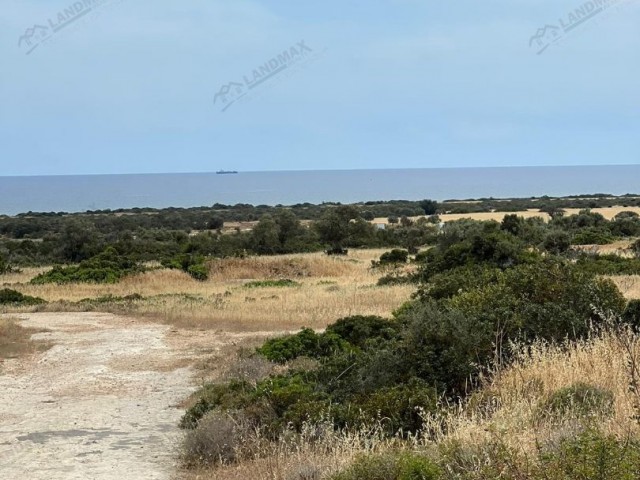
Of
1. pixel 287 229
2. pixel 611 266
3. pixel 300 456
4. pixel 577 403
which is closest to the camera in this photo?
pixel 300 456

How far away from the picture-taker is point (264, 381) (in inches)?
382

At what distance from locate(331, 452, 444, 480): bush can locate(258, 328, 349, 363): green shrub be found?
723 centimetres

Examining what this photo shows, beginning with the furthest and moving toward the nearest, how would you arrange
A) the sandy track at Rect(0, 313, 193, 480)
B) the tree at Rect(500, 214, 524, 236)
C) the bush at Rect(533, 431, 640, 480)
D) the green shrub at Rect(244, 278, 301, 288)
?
the tree at Rect(500, 214, 524, 236), the green shrub at Rect(244, 278, 301, 288), the sandy track at Rect(0, 313, 193, 480), the bush at Rect(533, 431, 640, 480)

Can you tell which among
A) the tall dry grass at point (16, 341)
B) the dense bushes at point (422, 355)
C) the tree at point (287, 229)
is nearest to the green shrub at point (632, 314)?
the dense bushes at point (422, 355)

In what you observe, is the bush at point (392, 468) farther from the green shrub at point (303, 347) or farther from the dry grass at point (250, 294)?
the dry grass at point (250, 294)

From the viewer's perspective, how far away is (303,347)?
12742 mm

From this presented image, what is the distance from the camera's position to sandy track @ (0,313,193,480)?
7484 millimetres

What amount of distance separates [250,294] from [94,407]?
14601 mm

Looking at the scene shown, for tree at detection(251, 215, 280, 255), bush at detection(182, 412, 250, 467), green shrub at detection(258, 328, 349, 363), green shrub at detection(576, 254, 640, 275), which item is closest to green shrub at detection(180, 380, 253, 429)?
bush at detection(182, 412, 250, 467)

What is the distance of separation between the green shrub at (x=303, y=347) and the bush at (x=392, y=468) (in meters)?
7.23

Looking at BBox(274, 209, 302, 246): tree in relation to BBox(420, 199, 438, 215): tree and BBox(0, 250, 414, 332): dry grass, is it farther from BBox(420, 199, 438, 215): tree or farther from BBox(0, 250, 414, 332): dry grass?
BBox(420, 199, 438, 215): tree

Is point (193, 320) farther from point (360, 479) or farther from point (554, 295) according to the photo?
point (360, 479)

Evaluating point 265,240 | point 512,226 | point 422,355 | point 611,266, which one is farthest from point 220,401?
point 265,240

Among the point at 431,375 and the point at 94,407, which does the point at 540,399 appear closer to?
the point at 431,375
